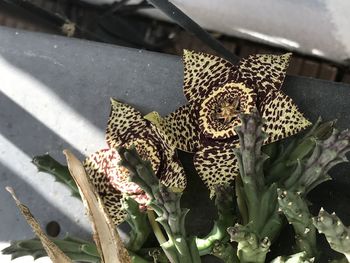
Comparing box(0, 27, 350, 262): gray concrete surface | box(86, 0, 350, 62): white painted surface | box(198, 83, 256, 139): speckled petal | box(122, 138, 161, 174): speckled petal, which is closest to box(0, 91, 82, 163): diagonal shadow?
box(0, 27, 350, 262): gray concrete surface

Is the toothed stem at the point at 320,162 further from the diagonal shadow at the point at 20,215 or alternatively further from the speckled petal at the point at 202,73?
the diagonal shadow at the point at 20,215

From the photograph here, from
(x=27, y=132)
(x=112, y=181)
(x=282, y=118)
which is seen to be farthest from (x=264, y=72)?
(x=27, y=132)

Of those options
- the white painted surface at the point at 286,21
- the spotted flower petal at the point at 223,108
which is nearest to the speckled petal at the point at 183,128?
the spotted flower petal at the point at 223,108

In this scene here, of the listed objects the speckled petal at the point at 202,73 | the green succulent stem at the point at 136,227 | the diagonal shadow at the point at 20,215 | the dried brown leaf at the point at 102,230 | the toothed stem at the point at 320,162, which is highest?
the speckled petal at the point at 202,73

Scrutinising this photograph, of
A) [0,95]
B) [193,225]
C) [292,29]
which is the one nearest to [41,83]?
[0,95]

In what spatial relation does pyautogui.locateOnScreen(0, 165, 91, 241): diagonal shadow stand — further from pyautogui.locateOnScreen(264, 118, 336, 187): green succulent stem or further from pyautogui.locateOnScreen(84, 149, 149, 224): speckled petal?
pyautogui.locateOnScreen(264, 118, 336, 187): green succulent stem

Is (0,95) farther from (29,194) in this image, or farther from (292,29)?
(292,29)
